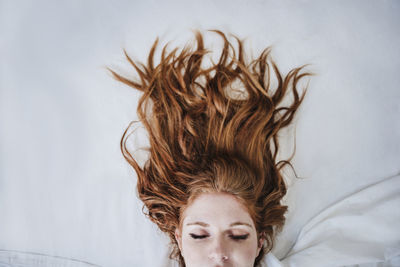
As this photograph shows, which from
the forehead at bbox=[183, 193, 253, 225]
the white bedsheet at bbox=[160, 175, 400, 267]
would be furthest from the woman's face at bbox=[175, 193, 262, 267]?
the white bedsheet at bbox=[160, 175, 400, 267]

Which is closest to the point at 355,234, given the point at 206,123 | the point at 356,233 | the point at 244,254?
the point at 356,233

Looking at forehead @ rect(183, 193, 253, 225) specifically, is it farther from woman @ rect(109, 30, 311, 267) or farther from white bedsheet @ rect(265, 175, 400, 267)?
white bedsheet @ rect(265, 175, 400, 267)

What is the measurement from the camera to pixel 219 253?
0.81 metres

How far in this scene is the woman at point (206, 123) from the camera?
3.05ft

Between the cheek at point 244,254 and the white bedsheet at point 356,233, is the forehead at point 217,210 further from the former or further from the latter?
A: the white bedsheet at point 356,233

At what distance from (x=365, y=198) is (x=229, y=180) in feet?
1.34

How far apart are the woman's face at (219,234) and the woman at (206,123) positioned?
7 centimetres

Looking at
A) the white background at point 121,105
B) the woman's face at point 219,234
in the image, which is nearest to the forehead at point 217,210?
the woman's face at point 219,234

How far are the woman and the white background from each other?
4 centimetres

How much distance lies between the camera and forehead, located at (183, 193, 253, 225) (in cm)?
84

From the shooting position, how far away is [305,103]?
3.12 feet

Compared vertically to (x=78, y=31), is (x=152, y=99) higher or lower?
lower

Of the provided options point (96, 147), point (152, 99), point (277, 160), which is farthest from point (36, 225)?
point (277, 160)

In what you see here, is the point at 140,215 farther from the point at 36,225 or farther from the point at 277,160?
the point at 277,160
